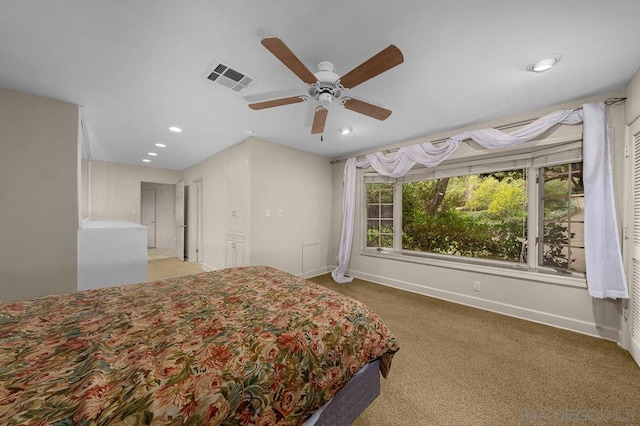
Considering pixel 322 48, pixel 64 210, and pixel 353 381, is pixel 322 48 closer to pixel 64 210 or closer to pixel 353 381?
pixel 353 381

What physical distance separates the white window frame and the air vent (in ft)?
9.10

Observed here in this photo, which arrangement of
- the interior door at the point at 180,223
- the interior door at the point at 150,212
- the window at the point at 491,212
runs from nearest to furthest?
the window at the point at 491,212 → the interior door at the point at 180,223 → the interior door at the point at 150,212

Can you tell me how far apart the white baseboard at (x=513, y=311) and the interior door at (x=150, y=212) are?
6827mm

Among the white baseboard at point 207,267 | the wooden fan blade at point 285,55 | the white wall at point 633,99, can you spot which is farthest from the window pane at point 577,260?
the white baseboard at point 207,267

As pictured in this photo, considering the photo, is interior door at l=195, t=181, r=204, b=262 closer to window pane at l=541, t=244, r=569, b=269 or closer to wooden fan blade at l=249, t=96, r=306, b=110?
wooden fan blade at l=249, t=96, r=306, b=110

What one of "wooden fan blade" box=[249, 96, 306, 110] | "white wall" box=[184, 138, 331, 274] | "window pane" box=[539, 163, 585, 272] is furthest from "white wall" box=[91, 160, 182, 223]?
"window pane" box=[539, 163, 585, 272]

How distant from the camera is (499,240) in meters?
3.11

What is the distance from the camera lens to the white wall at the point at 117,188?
5176 millimetres

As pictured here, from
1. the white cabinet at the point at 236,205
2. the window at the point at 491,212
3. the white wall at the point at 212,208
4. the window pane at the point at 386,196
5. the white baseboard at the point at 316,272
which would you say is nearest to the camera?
the window at the point at 491,212

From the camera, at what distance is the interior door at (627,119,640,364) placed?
6.34 ft

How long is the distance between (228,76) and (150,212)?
22.3 feet

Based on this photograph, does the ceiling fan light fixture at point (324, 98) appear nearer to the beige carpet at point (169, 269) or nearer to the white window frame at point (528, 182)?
the white window frame at point (528, 182)

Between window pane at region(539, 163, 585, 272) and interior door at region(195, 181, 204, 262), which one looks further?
interior door at region(195, 181, 204, 262)

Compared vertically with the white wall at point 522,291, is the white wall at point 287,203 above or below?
above
